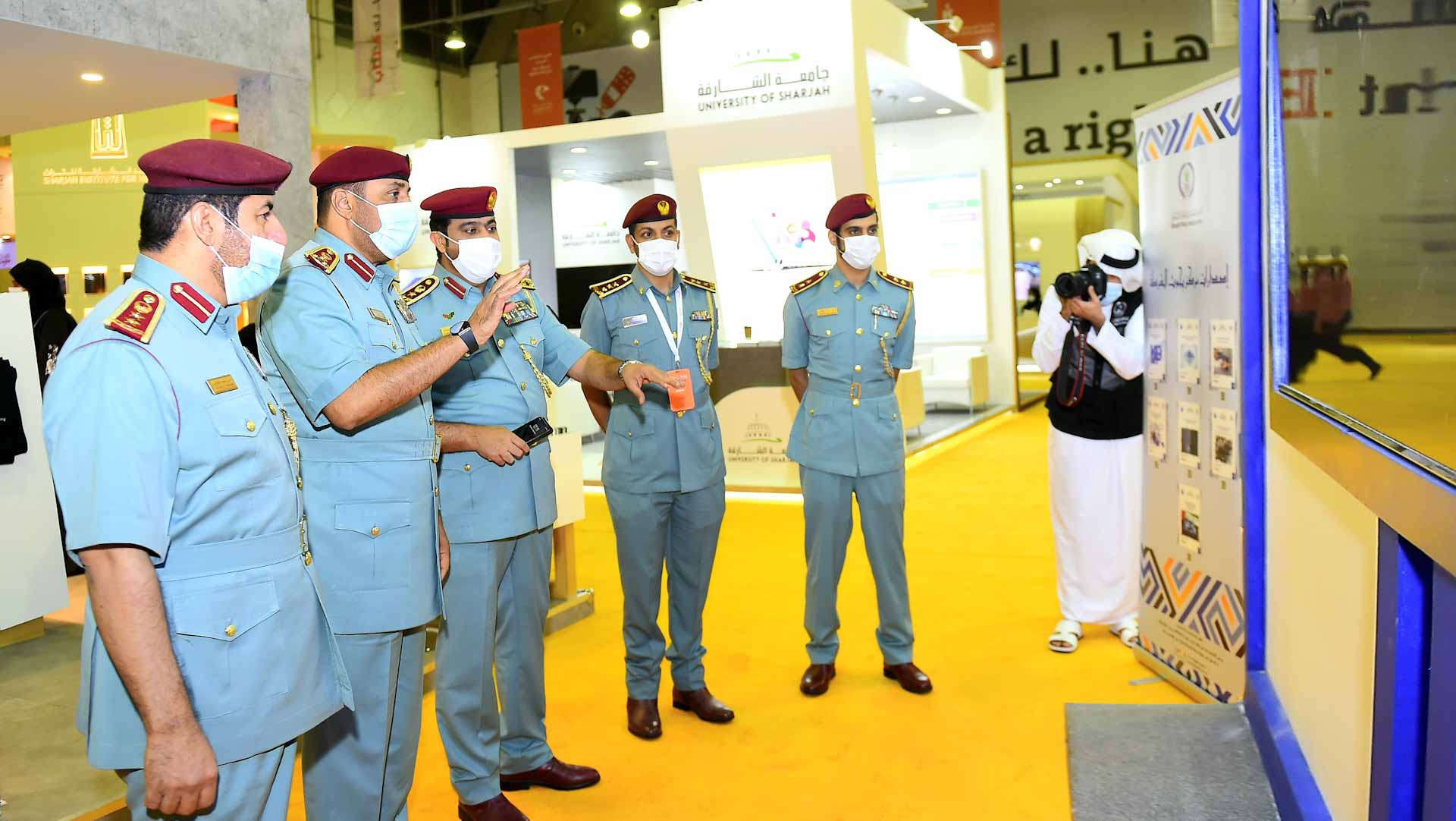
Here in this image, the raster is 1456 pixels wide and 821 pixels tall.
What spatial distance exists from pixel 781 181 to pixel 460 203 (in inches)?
232

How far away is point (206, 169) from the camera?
A: 1632mm

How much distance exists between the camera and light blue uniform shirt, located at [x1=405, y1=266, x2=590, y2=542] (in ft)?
8.95

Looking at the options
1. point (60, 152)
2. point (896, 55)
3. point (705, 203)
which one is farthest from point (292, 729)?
point (60, 152)

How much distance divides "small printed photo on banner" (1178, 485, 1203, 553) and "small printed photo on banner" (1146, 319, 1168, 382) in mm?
392

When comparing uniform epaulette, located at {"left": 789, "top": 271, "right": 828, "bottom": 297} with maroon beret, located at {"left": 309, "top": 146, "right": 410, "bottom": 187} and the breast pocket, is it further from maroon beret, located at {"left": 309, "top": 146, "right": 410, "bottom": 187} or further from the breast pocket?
the breast pocket

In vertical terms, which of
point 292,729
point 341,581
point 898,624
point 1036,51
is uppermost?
point 1036,51

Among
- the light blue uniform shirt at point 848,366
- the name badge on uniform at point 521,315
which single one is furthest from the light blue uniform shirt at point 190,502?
the light blue uniform shirt at point 848,366

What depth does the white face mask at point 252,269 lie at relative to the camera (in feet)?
5.56

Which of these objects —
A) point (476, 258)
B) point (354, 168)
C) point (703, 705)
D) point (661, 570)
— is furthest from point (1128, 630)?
point (354, 168)

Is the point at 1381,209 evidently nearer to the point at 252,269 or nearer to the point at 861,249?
the point at 252,269

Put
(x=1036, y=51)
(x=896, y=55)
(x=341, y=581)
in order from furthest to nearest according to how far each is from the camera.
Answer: (x=1036, y=51), (x=896, y=55), (x=341, y=581)

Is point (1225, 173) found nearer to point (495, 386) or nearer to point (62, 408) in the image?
point (495, 386)

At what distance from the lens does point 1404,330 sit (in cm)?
95

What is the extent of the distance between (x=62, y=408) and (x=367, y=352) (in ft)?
2.55
